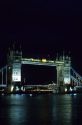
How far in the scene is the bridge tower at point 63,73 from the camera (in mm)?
157375

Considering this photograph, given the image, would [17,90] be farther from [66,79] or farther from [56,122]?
[56,122]

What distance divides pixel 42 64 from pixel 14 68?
35.7 ft

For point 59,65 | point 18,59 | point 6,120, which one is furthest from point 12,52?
point 6,120

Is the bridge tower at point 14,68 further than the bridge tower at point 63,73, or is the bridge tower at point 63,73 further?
the bridge tower at point 63,73

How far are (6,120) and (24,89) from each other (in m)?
104

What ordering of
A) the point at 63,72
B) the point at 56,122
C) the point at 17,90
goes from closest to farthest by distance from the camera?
1. the point at 56,122
2. the point at 17,90
3. the point at 63,72

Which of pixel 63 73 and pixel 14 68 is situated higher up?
pixel 14 68

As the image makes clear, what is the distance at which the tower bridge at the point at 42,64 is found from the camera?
145375 millimetres

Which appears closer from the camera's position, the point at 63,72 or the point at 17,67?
the point at 17,67

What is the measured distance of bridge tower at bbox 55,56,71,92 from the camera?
157m

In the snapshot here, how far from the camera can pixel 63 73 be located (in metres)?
158

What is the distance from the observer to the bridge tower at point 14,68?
144625 mm

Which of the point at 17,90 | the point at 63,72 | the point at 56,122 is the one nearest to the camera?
the point at 56,122

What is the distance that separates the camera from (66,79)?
16050 cm
